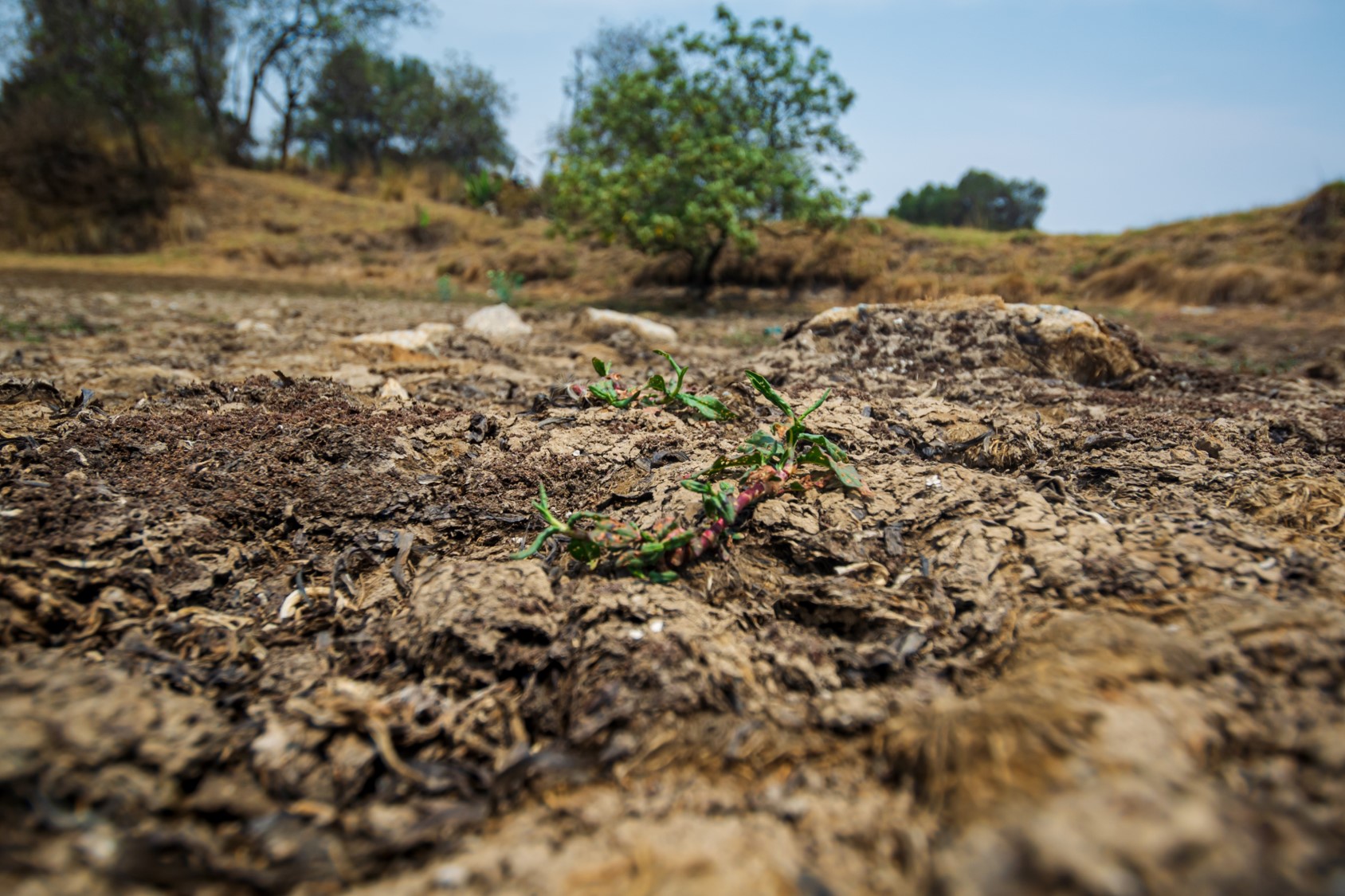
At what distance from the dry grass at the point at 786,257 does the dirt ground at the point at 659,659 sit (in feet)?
26.4

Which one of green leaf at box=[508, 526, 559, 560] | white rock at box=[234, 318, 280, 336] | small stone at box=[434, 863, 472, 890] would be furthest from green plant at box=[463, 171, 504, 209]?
small stone at box=[434, 863, 472, 890]

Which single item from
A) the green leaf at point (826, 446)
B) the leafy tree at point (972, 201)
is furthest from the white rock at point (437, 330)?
the leafy tree at point (972, 201)

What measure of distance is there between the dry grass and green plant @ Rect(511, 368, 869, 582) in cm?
820

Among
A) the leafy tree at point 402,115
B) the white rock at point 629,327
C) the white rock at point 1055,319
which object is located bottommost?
the white rock at point 629,327

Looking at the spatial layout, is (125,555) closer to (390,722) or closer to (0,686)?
(0,686)

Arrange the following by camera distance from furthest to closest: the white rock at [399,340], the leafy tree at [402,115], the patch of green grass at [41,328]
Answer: the leafy tree at [402,115] < the patch of green grass at [41,328] < the white rock at [399,340]

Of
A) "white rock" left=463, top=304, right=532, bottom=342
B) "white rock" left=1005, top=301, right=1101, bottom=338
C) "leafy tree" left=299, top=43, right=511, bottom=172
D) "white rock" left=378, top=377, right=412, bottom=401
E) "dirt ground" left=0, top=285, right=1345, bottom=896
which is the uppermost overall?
"leafy tree" left=299, top=43, right=511, bottom=172

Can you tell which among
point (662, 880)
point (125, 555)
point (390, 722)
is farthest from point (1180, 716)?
point (125, 555)

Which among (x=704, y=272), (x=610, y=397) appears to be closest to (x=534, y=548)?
(x=610, y=397)

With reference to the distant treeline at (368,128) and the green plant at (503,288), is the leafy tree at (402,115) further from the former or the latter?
the green plant at (503,288)

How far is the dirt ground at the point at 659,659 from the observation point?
3.25 ft

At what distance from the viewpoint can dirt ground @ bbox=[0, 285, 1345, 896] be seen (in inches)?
38.9

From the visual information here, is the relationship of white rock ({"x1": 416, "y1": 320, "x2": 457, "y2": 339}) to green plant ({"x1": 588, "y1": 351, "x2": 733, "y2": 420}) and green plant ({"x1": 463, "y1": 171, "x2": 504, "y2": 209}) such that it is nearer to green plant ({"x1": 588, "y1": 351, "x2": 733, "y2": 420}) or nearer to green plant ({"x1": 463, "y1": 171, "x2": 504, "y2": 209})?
green plant ({"x1": 588, "y1": 351, "x2": 733, "y2": 420})

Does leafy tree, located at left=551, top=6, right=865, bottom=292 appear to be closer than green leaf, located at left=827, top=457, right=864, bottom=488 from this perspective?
No
